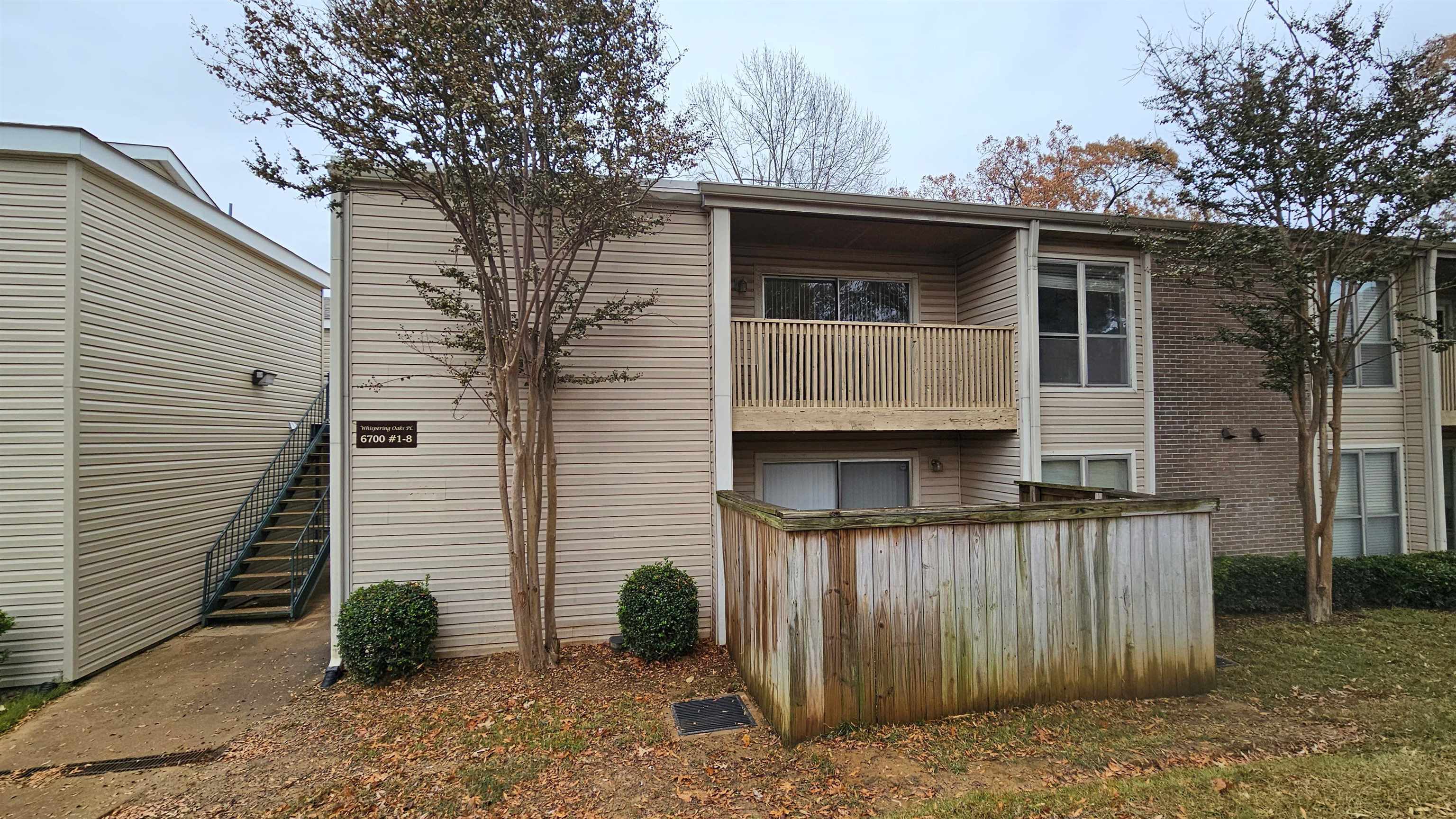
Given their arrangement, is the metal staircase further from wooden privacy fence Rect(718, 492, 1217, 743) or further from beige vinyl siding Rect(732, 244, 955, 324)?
wooden privacy fence Rect(718, 492, 1217, 743)

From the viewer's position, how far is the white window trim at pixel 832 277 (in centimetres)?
780

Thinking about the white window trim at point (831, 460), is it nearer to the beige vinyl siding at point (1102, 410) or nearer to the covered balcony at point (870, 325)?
the covered balcony at point (870, 325)

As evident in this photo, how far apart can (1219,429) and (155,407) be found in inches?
557

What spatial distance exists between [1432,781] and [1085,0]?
13.8 metres

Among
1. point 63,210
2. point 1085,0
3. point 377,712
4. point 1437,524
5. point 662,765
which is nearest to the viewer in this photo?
point 662,765

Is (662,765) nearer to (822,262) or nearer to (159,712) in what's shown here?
(159,712)

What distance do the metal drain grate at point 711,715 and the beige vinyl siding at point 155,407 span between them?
624 cm

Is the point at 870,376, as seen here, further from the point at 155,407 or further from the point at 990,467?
the point at 155,407

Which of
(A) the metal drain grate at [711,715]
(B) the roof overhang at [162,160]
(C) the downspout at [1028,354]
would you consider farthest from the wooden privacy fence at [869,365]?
(B) the roof overhang at [162,160]

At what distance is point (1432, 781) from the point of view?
334cm

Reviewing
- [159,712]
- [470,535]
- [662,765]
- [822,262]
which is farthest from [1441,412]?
[159,712]

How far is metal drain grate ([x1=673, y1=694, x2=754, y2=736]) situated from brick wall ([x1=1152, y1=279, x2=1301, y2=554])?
22.9ft

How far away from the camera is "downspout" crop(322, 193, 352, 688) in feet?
19.0

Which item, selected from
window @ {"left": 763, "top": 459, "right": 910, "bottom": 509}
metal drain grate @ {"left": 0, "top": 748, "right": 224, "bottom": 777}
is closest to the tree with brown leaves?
window @ {"left": 763, "top": 459, "right": 910, "bottom": 509}
